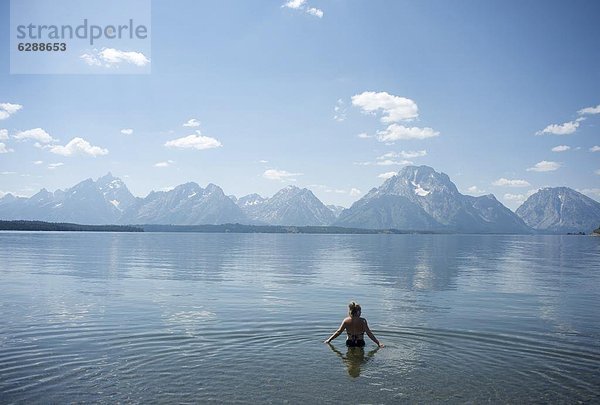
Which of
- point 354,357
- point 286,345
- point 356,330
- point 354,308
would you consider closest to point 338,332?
point 356,330

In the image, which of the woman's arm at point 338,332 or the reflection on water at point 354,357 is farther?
the woman's arm at point 338,332

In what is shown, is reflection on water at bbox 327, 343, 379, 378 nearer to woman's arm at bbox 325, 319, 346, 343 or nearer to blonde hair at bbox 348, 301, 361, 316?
woman's arm at bbox 325, 319, 346, 343

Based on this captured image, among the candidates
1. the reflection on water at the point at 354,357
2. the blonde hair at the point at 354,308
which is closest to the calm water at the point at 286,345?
the reflection on water at the point at 354,357

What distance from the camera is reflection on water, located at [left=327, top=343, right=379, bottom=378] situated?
21.2 meters

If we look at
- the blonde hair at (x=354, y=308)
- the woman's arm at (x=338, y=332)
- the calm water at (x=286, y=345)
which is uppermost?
the blonde hair at (x=354, y=308)

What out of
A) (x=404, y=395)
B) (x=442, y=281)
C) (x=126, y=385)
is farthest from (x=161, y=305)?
(x=442, y=281)

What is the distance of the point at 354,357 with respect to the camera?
23422 mm

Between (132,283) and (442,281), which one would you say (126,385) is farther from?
(442,281)

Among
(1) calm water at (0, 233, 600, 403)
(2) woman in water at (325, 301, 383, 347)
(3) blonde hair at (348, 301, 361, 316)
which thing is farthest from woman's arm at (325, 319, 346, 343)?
(3) blonde hair at (348, 301, 361, 316)

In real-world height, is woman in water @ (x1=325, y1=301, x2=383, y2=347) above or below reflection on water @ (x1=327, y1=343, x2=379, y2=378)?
above

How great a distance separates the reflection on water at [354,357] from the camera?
21.2 metres

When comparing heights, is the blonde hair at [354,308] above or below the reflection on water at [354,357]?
above

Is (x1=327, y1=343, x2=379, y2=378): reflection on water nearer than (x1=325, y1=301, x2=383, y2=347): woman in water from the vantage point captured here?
Yes

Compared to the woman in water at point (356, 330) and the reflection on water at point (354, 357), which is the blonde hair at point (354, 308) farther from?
the reflection on water at point (354, 357)
